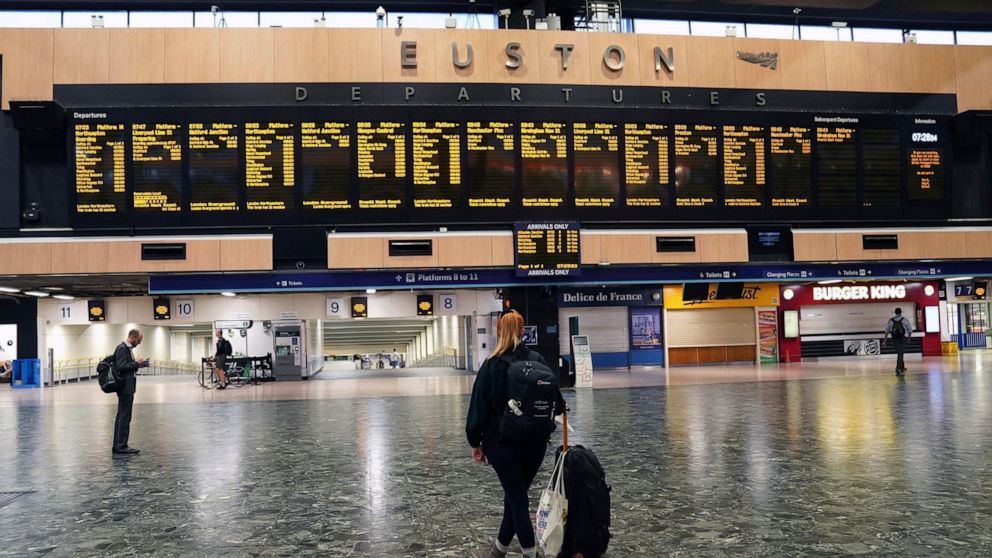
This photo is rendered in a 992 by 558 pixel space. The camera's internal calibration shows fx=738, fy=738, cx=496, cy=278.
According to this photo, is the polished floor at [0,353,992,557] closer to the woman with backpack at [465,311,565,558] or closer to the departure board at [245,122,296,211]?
the woman with backpack at [465,311,565,558]

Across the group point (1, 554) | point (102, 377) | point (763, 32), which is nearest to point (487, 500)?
point (1, 554)

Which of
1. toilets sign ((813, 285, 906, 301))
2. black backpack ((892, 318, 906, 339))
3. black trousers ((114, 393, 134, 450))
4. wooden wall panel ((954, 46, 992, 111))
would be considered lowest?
black trousers ((114, 393, 134, 450))

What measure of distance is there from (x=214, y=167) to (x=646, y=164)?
29.1ft

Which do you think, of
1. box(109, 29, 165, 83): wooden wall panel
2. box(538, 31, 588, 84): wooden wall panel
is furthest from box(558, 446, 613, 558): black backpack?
box(109, 29, 165, 83): wooden wall panel

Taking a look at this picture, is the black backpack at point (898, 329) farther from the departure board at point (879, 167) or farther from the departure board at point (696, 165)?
the departure board at point (696, 165)

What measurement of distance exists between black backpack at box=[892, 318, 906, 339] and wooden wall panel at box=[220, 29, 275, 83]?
16.8 metres

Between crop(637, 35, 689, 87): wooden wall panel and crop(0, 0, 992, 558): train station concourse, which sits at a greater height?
crop(637, 35, 689, 87): wooden wall panel

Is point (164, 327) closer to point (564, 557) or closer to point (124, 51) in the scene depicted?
point (124, 51)

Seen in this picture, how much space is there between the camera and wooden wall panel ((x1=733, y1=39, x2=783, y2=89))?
16781 millimetres

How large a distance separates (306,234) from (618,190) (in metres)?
6.59

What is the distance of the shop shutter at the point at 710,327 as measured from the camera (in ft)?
92.9

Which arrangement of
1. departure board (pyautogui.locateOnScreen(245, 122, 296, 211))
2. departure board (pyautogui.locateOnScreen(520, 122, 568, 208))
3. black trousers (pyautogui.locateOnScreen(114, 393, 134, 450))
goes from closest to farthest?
black trousers (pyautogui.locateOnScreen(114, 393, 134, 450)), departure board (pyautogui.locateOnScreen(245, 122, 296, 211)), departure board (pyautogui.locateOnScreen(520, 122, 568, 208))

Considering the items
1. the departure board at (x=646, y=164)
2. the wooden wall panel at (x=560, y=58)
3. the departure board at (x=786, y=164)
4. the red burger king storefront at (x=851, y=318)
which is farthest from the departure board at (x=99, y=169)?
the red burger king storefront at (x=851, y=318)

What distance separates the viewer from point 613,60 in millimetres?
16422
